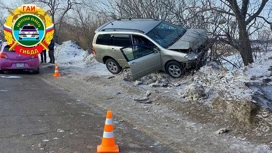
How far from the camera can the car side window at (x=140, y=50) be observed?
1123 cm

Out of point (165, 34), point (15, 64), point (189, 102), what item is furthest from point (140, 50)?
point (15, 64)

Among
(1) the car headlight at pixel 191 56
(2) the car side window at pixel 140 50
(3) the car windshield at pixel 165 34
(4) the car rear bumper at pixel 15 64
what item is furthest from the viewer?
(4) the car rear bumper at pixel 15 64

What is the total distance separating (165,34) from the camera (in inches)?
484

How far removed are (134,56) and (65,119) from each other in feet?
14.0

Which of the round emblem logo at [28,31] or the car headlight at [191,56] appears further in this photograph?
the round emblem logo at [28,31]

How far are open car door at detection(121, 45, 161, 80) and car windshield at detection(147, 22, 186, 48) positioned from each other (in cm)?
45

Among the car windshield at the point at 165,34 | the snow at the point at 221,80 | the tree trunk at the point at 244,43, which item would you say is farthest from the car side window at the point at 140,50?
the tree trunk at the point at 244,43

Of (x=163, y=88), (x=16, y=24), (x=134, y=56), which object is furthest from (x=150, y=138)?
(x=16, y=24)

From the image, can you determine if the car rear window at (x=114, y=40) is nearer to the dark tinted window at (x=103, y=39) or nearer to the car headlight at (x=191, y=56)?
the dark tinted window at (x=103, y=39)

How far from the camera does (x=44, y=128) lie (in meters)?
6.75

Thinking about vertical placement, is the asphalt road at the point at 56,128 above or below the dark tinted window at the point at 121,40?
below

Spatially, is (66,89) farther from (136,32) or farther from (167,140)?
(167,140)

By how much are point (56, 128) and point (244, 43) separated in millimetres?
5889

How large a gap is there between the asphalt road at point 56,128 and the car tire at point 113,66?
3365 millimetres
